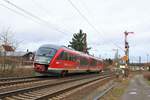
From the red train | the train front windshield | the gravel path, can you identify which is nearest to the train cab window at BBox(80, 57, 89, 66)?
the red train

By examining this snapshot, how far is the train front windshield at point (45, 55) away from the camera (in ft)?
98.3

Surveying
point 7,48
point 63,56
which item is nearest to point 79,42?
point 7,48

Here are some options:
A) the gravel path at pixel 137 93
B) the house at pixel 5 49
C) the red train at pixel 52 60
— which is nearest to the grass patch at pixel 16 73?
the house at pixel 5 49

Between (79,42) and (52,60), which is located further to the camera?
(79,42)

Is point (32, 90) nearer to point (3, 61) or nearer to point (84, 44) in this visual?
point (3, 61)

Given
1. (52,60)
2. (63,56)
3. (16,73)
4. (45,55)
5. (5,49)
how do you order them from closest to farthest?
(52,60) → (45,55) → (63,56) → (16,73) → (5,49)

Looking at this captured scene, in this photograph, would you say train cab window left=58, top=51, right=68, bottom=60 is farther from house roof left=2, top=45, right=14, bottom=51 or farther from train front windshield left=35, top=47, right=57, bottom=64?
house roof left=2, top=45, right=14, bottom=51

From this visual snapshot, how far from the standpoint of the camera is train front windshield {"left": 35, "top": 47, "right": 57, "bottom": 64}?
30.0 metres

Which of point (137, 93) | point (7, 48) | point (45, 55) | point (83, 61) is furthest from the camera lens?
point (83, 61)

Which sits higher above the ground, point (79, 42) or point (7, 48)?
point (79, 42)

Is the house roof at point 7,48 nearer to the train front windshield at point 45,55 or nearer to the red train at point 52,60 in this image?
the red train at point 52,60

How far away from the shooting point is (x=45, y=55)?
30.3 m

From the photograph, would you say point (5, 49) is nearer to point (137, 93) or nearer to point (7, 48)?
point (7, 48)

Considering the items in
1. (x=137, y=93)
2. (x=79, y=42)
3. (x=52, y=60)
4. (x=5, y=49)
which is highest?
(x=79, y=42)
